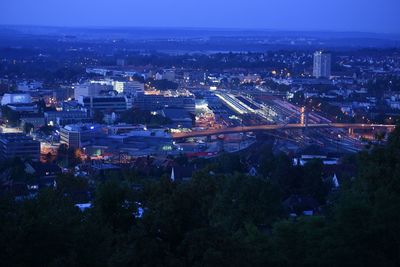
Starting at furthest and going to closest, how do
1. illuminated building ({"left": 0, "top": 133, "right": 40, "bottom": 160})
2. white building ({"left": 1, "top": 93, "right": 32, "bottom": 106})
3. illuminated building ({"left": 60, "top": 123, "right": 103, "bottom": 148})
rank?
→ 1. white building ({"left": 1, "top": 93, "right": 32, "bottom": 106})
2. illuminated building ({"left": 60, "top": 123, "right": 103, "bottom": 148})
3. illuminated building ({"left": 0, "top": 133, "right": 40, "bottom": 160})

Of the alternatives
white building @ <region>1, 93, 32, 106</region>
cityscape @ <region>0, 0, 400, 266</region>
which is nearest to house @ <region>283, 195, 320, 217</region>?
cityscape @ <region>0, 0, 400, 266</region>

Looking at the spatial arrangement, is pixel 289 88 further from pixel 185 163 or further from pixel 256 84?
pixel 185 163

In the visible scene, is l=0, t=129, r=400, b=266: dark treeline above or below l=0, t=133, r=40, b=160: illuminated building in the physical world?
above

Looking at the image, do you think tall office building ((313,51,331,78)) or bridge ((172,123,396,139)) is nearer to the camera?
bridge ((172,123,396,139))

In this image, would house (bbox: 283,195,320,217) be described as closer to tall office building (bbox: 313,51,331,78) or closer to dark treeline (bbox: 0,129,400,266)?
dark treeline (bbox: 0,129,400,266)

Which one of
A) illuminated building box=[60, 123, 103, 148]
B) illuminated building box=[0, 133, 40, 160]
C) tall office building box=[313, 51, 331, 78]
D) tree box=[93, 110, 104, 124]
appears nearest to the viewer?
illuminated building box=[0, 133, 40, 160]

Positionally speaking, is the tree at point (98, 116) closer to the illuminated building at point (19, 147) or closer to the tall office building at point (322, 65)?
the illuminated building at point (19, 147)

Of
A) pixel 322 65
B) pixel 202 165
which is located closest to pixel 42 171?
pixel 202 165

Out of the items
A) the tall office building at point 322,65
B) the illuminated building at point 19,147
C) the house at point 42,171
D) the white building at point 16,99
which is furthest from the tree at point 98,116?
the tall office building at point 322,65
